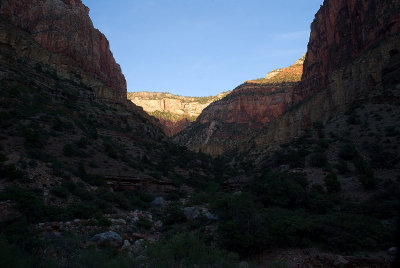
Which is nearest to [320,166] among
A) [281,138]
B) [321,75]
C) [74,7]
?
[281,138]

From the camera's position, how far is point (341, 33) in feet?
176

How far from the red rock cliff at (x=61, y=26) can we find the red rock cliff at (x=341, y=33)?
45437mm

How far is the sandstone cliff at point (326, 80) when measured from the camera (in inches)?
1393

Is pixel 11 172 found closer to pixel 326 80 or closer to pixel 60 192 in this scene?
pixel 60 192

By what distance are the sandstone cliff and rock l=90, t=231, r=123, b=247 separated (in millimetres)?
31276

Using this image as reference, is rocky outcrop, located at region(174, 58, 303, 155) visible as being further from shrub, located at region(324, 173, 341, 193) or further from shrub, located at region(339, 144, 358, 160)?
shrub, located at region(324, 173, 341, 193)

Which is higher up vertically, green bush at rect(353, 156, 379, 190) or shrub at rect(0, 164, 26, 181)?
shrub at rect(0, 164, 26, 181)

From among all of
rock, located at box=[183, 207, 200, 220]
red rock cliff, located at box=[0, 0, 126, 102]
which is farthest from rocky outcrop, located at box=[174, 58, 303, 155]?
rock, located at box=[183, 207, 200, 220]

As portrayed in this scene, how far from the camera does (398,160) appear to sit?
18109 millimetres

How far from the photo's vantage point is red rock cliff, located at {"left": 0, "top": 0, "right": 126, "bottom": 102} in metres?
50.4

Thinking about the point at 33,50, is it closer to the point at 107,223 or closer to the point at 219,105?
the point at 107,223

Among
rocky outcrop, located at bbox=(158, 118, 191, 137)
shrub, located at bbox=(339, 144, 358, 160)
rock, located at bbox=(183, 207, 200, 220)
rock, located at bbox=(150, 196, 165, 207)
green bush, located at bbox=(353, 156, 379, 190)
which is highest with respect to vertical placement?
rocky outcrop, located at bbox=(158, 118, 191, 137)

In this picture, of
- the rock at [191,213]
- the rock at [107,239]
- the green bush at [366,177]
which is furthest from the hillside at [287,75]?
the rock at [107,239]

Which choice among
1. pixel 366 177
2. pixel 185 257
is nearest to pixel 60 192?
pixel 185 257
